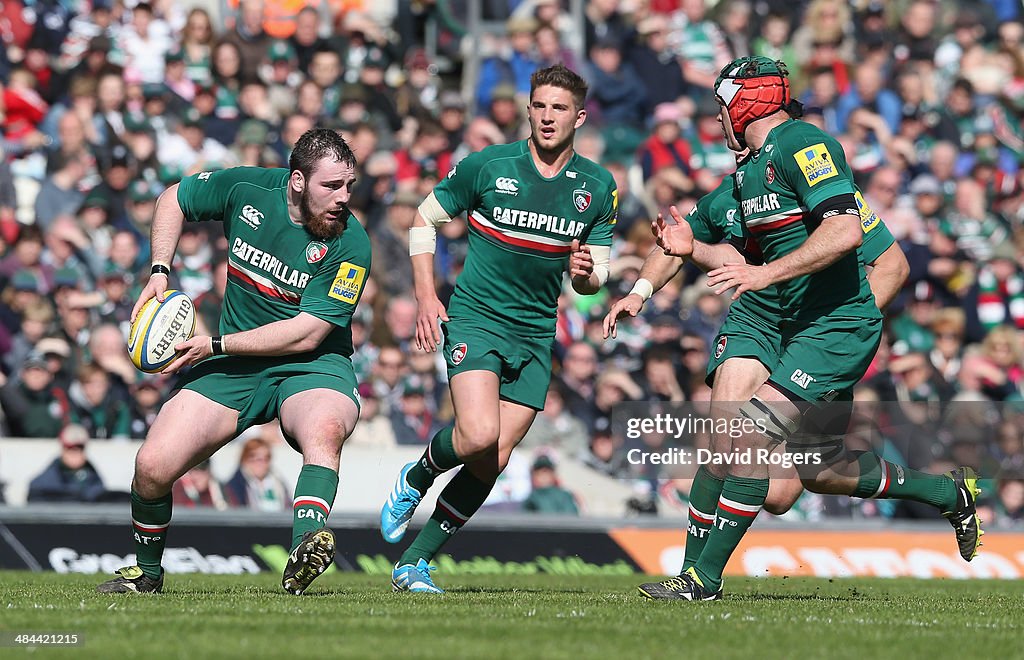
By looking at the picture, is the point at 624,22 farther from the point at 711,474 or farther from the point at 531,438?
the point at 711,474

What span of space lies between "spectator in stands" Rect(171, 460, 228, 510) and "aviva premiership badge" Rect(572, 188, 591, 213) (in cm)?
537

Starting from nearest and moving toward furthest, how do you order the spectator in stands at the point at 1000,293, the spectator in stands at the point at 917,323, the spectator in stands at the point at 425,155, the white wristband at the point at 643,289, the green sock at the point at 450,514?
the white wristband at the point at 643,289 → the green sock at the point at 450,514 → the spectator in stands at the point at 917,323 → the spectator in stands at the point at 1000,293 → the spectator in stands at the point at 425,155

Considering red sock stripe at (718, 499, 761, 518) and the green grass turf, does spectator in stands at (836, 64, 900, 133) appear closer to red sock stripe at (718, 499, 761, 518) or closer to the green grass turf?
the green grass turf

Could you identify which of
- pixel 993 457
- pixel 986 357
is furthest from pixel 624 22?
pixel 993 457

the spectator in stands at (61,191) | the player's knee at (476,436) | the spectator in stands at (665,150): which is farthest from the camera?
the spectator in stands at (665,150)

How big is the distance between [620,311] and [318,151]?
1.94 meters

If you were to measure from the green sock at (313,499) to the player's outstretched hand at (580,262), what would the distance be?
1.81m

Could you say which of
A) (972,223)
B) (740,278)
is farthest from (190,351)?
(972,223)

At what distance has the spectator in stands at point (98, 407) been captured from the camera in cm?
1400

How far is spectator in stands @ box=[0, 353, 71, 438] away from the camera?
13852 mm

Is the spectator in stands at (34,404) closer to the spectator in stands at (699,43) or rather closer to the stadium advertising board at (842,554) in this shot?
the stadium advertising board at (842,554)

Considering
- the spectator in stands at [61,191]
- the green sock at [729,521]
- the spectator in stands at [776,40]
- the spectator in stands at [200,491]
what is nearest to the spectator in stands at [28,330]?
the spectator in stands at [61,191]

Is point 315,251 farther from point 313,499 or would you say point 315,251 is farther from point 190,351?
point 313,499

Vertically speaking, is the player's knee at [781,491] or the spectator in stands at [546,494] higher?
the player's knee at [781,491]
